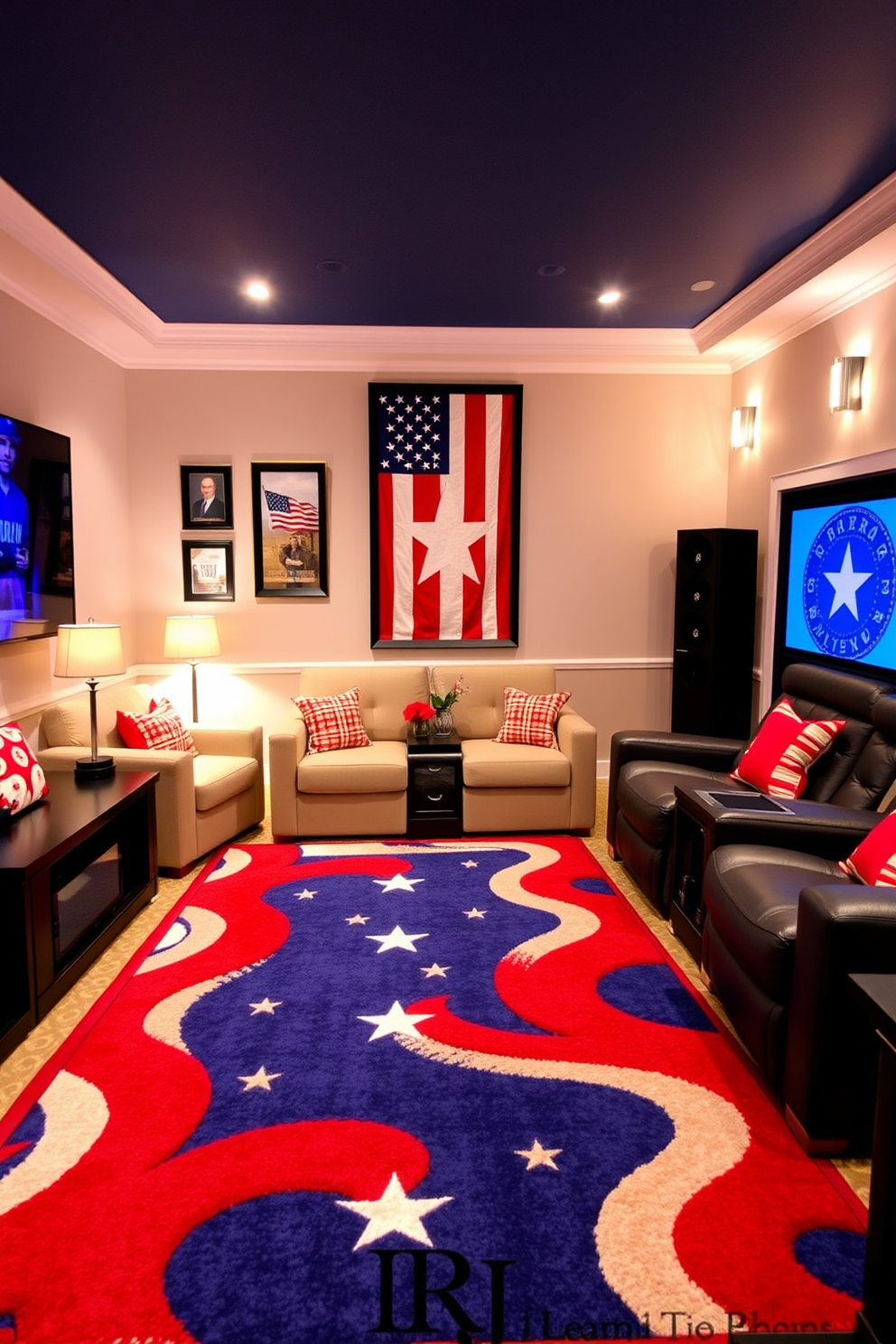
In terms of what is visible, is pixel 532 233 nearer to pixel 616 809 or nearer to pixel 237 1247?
pixel 616 809

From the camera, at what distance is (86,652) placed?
11.6 feet

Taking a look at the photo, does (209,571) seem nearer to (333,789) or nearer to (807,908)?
(333,789)

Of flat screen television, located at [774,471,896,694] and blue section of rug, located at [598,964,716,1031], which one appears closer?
blue section of rug, located at [598,964,716,1031]

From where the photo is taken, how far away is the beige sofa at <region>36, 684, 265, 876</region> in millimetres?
3748

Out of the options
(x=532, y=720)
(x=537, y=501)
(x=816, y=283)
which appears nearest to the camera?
(x=816, y=283)

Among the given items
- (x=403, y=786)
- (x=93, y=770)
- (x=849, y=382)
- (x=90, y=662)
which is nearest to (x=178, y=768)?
(x=93, y=770)

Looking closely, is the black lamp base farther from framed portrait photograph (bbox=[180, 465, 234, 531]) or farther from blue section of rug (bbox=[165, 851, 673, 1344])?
framed portrait photograph (bbox=[180, 465, 234, 531])

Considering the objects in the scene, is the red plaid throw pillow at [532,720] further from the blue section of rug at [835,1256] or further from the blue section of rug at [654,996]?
the blue section of rug at [835,1256]

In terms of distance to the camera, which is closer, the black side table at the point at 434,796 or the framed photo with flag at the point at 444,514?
the black side table at the point at 434,796

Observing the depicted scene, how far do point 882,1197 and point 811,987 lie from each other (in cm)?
65

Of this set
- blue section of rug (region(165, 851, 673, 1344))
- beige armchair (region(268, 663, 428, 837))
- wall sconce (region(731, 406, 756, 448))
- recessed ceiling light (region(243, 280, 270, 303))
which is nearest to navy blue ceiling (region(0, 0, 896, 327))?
recessed ceiling light (region(243, 280, 270, 303))

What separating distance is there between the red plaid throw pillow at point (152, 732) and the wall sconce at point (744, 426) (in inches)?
149

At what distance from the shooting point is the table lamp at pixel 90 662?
11.6 ft

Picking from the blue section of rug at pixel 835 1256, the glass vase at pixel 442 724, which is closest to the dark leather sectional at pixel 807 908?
the blue section of rug at pixel 835 1256
